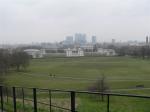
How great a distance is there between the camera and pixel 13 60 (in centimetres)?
7094

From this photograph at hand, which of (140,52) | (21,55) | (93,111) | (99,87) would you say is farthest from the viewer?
(140,52)

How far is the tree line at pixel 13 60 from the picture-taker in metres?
61.9

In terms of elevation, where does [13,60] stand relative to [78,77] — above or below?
above

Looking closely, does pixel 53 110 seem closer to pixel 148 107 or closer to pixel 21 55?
pixel 148 107

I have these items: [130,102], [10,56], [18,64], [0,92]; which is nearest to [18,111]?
[0,92]

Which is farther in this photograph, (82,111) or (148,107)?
(148,107)

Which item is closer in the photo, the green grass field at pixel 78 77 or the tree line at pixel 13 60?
the green grass field at pixel 78 77

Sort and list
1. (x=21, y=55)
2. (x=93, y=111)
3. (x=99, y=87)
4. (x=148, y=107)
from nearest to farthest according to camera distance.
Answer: (x=93, y=111)
(x=148, y=107)
(x=99, y=87)
(x=21, y=55)

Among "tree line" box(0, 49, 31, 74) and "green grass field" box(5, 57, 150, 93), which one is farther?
"tree line" box(0, 49, 31, 74)

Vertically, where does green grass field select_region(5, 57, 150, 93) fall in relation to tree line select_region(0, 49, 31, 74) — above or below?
below

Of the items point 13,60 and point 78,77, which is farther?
point 13,60

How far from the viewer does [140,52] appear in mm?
129250

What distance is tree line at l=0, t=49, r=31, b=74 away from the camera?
6189cm

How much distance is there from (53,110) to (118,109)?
1.84m
